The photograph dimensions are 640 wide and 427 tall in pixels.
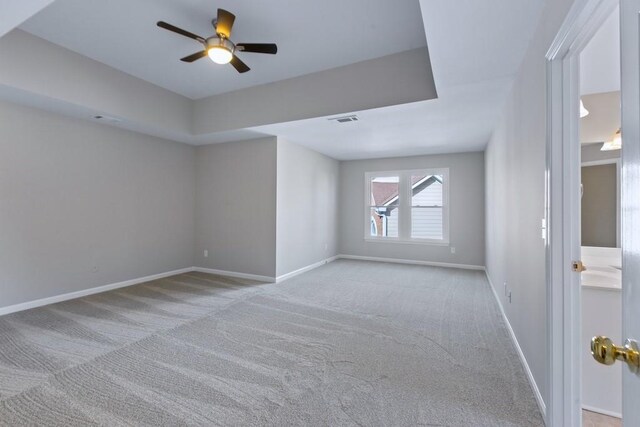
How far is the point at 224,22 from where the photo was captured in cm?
246

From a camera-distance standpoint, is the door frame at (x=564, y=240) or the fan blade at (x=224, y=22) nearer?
the door frame at (x=564, y=240)

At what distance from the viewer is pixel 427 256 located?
607 cm

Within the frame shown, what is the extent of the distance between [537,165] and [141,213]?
5105 mm

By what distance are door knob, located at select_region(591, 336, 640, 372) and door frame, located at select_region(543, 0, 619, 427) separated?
41.3 inches

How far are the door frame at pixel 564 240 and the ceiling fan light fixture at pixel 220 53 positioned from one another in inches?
95.2

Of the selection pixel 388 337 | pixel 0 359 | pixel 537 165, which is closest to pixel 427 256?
pixel 388 337

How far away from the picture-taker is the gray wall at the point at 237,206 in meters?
4.74

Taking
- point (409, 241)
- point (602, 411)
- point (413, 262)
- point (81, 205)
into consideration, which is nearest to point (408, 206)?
point (409, 241)

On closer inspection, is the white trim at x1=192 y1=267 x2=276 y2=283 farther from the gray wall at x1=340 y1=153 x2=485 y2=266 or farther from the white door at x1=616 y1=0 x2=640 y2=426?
the white door at x1=616 y1=0 x2=640 y2=426

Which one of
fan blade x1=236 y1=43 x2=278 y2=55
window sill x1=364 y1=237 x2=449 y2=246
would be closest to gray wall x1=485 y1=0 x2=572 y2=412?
fan blade x1=236 y1=43 x2=278 y2=55

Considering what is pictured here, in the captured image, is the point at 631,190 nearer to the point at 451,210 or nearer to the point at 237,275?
the point at 237,275

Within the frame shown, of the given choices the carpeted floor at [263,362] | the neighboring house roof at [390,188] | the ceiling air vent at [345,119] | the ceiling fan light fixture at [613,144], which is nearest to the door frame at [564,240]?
the carpeted floor at [263,362]

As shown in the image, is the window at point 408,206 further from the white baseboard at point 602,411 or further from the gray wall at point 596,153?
the white baseboard at point 602,411

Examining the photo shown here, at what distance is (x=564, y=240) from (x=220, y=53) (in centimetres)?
293
